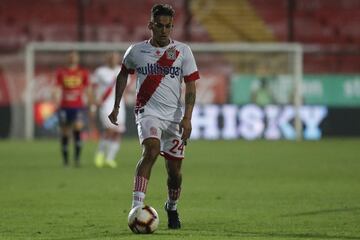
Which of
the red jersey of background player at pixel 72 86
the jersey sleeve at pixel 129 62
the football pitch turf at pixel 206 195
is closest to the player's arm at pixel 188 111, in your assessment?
the jersey sleeve at pixel 129 62

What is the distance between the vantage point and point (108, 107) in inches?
858

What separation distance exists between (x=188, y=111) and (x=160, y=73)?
0.49 meters

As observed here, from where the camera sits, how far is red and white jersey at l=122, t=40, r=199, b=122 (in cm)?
1003

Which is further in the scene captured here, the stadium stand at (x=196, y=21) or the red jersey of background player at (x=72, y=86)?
the stadium stand at (x=196, y=21)

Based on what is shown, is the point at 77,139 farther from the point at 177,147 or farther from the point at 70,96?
the point at 177,147

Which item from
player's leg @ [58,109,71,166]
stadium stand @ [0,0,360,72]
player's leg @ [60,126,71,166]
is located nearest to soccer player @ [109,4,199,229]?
player's leg @ [60,126,71,166]

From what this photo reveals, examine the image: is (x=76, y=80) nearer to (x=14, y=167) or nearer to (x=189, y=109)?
(x=14, y=167)

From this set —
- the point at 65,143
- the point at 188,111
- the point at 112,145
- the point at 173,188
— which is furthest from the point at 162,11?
the point at 112,145

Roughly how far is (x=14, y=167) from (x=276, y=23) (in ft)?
57.4

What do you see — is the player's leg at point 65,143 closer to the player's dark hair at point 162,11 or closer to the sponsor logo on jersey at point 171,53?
the sponsor logo on jersey at point 171,53

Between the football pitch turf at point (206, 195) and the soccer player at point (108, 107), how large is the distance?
0.40 metres

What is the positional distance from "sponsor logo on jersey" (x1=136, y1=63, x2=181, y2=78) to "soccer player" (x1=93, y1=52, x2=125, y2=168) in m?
10.6

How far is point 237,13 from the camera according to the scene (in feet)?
118

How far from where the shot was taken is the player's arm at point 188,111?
9.84m
